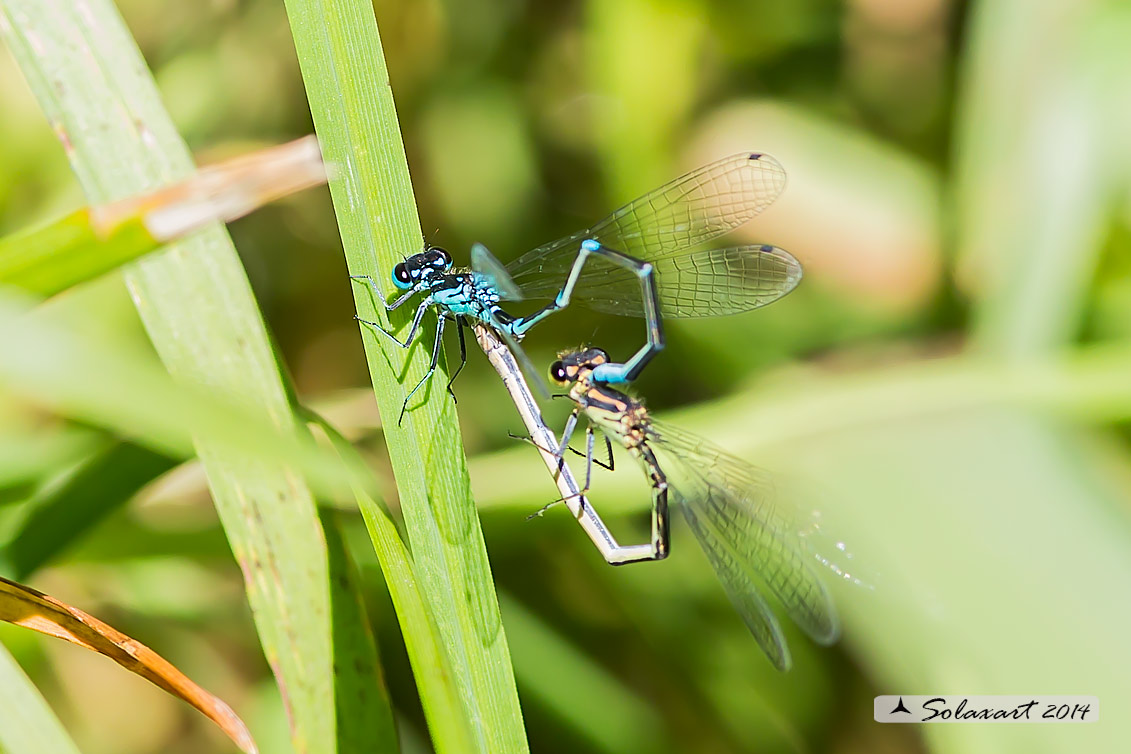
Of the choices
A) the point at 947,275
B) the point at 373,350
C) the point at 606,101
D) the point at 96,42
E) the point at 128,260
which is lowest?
the point at 128,260

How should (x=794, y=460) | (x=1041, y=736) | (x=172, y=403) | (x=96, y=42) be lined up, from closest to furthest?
(x=172, y=403)
(x=96, y=42)
(x=1041, y=736)
(x=794, y=460)

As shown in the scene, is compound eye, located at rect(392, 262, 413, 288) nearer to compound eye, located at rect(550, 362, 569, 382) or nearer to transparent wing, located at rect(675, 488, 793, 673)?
compound eye, located at rect(550, 362, 569, 382)

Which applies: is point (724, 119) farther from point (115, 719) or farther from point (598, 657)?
point (115, 719)

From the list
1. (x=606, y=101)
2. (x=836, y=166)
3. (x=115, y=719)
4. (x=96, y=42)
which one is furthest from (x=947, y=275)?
(x=115, y=719)

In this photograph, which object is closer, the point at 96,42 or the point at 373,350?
the point at 96,42

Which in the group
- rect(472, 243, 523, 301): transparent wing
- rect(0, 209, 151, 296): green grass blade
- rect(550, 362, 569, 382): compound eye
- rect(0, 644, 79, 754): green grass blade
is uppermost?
rect(550, 362, 569, 382): compound eye

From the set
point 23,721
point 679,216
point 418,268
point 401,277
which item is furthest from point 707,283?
point 23,721

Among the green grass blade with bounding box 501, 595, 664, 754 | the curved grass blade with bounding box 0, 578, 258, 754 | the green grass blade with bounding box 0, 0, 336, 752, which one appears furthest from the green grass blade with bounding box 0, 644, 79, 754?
the green grass blade with bounding box 501, 595, 664, 754

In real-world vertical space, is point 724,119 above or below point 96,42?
above
